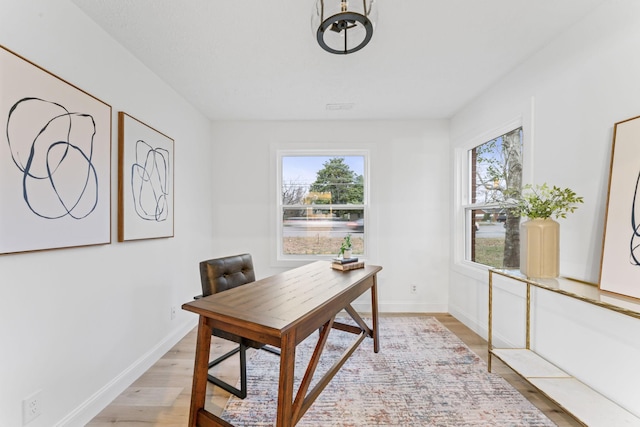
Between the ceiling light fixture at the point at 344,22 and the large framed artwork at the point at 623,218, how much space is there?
4.88ft

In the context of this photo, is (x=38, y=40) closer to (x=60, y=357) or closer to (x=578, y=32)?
(x=60, y=357)

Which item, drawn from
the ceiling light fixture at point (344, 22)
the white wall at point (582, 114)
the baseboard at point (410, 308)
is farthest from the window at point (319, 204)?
the ceiling light fixture at point (344, 22)

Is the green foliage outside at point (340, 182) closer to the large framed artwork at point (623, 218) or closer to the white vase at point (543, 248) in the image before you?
the white vase at point (543, 248)

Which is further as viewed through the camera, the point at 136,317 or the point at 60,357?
the point at 136,317

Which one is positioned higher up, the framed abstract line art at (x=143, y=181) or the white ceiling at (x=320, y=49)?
the white ceiling at (x=320, y=49)

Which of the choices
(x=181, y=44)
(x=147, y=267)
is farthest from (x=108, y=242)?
(x=181, y=44)

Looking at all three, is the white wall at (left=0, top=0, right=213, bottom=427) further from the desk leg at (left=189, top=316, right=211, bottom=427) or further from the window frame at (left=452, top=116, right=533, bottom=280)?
the window frame at (left=452, top=116, right=533, bottom=280)

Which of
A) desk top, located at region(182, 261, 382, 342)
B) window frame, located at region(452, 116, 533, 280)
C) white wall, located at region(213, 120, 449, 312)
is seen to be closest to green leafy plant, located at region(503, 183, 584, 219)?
desk top, located at region(182, 261, 382, 342)

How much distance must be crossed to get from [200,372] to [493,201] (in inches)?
117

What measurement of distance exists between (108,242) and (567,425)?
3.13 metres

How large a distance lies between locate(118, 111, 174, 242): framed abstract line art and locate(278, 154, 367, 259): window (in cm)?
147

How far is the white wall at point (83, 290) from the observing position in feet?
4.59

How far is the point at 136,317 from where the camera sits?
2.26 metres

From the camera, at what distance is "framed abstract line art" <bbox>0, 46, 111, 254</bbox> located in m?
1.33
